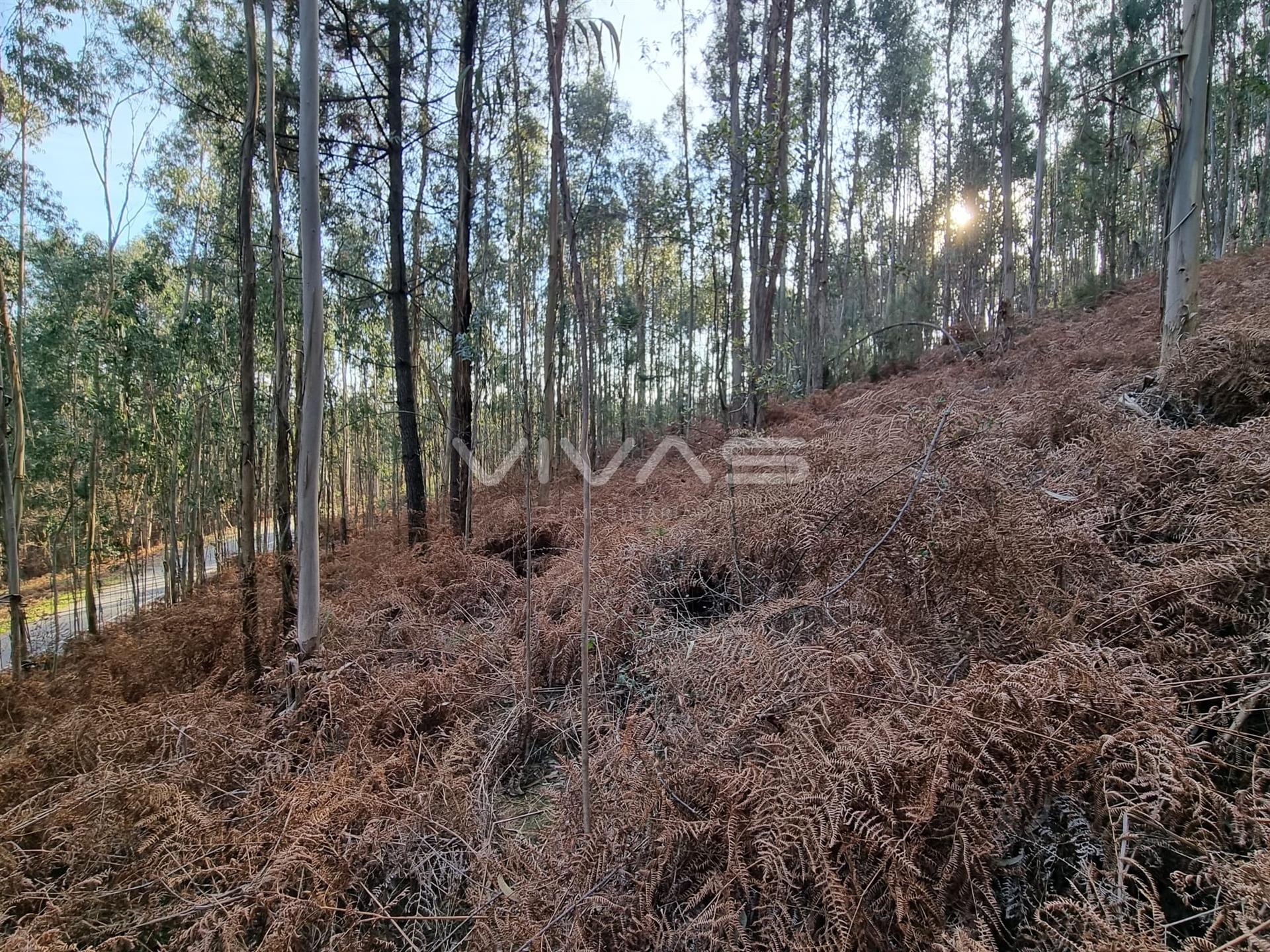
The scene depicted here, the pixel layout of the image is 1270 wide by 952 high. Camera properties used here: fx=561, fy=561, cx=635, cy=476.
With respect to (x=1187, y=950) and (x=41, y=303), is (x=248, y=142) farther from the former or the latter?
(x=41, y=303)

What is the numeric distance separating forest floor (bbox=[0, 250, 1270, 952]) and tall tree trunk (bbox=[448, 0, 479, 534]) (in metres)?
2.68

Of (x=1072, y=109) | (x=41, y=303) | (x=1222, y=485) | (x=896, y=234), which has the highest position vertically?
(x=1072, y=109)

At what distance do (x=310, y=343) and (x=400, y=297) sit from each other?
334cm

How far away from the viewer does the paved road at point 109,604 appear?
841cm

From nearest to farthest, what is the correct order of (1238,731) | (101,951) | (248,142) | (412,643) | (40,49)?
(1238,731)
(101,951)
(248,142)
(412,643)
(40,49)

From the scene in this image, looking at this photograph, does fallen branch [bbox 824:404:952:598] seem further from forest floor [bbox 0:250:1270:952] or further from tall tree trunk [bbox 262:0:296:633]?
tall tree trunk [bbox 262:0:296:633]

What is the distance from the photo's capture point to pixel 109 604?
12.7 m

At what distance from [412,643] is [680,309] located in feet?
61.3

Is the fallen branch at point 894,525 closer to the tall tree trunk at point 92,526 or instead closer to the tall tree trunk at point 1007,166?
the tall tree trunk at point 1007,166

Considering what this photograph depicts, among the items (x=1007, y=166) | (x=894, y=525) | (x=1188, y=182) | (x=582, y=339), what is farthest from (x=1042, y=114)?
(x=582, y=339)

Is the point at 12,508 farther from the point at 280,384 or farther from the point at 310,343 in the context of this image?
the point at 310,343

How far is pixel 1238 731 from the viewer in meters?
1.42

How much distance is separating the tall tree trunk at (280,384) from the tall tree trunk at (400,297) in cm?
227

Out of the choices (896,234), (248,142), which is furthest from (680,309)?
(248,142)
